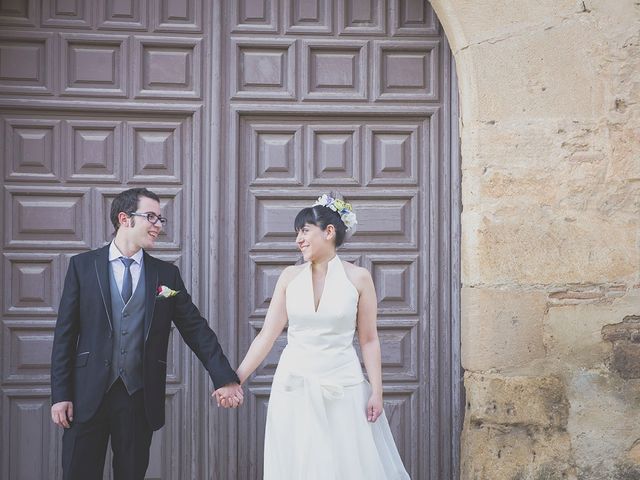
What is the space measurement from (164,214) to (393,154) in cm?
156

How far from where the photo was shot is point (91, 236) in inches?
208

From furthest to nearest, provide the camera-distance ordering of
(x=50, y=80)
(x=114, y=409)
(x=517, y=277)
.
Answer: (x=50, y=80) → (x=517, y=277) → (x=114, y=409)

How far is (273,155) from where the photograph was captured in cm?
540

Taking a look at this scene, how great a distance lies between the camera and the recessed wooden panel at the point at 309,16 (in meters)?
5.43

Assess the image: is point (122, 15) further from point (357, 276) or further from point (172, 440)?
point (172, 440)

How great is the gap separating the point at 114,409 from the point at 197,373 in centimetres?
127

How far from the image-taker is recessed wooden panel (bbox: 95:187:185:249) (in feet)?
17.4

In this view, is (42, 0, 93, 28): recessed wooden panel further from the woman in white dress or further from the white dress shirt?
the woman in white dress

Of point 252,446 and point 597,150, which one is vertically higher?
point 597,150

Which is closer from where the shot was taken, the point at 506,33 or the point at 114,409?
the point at 114,409

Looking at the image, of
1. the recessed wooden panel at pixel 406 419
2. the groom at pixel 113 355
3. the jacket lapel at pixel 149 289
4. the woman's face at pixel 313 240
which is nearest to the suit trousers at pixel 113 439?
the groom at pixel 113 355

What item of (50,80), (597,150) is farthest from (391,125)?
(50,80)

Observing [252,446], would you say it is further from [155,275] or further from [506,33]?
[506,33]

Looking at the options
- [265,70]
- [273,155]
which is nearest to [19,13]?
[265,70]
